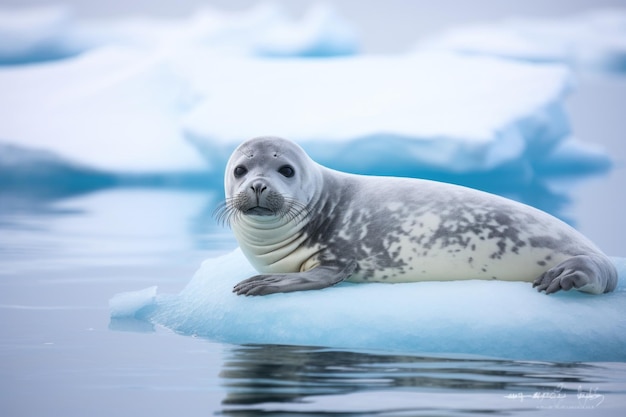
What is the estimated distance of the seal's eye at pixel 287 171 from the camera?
481 cm

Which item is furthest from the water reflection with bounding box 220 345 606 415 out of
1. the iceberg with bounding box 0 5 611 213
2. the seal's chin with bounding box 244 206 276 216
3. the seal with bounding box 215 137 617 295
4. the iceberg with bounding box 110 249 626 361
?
the iceberg with bounding box 0 5 611 213

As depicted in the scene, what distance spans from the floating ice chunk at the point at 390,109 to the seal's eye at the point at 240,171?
9656 mm

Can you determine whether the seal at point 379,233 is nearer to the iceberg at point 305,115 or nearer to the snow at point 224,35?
the iceberg at point 305,115

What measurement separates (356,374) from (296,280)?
3.27 feet

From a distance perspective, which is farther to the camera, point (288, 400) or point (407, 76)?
point (407, 76)

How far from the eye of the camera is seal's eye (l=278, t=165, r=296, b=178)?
189 inches

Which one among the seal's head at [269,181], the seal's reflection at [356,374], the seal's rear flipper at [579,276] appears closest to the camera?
the seal's reflection at [356,374]

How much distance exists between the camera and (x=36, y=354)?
4.30 meters

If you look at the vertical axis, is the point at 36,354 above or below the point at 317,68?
below

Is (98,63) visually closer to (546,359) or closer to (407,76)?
(407,76)

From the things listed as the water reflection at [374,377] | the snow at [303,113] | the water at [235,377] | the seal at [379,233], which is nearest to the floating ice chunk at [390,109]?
the snow at [303,113]

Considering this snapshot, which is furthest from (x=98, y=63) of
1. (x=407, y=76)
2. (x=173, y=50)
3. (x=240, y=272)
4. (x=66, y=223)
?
(x=240, y=272)

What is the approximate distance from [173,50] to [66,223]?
10.8 metres

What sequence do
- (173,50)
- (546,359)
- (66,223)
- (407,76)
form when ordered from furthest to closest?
(173,50) < (407,76) < (66,223) < (546,359)
